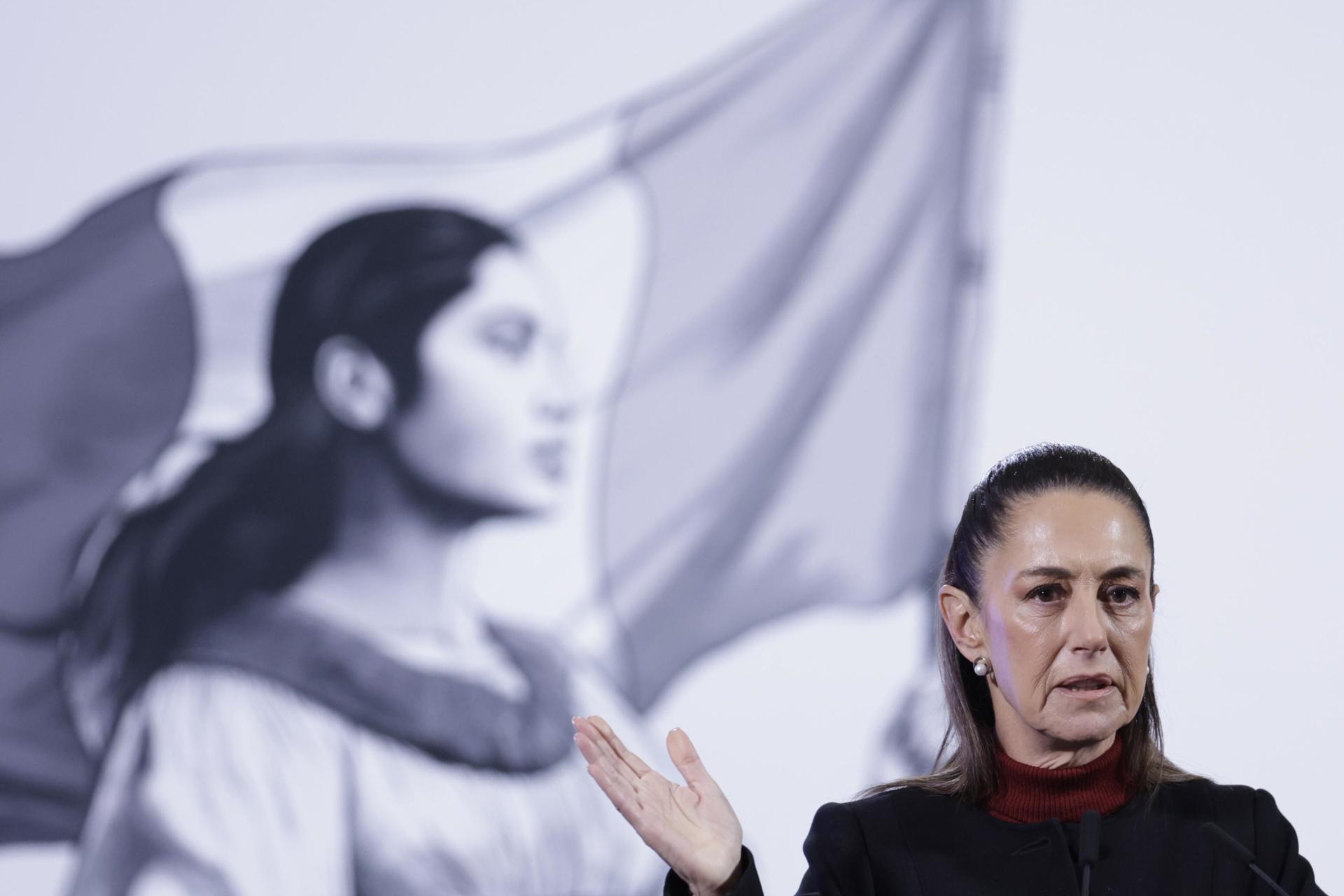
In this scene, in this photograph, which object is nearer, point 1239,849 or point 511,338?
point 1239,849

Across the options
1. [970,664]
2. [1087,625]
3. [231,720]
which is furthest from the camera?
[231,720]

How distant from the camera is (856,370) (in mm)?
3047

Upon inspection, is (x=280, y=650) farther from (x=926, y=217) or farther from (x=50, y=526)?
(x=926, y=217)

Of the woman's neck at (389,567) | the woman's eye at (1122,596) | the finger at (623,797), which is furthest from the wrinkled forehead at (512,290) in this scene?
the woman's eye at (1122,596)

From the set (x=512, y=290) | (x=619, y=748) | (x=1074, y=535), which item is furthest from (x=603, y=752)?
(x=512, y=290)

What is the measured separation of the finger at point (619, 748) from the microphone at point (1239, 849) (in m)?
0.64

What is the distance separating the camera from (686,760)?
1.67 meters

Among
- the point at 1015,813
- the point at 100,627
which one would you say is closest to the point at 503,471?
the point at 100,627

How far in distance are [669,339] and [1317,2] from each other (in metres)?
1.69

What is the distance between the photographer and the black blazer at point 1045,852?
5.22ft

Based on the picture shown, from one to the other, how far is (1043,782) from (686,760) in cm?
43

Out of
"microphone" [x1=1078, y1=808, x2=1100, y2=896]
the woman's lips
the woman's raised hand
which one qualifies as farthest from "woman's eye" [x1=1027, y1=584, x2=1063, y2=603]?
the woman's raised hand

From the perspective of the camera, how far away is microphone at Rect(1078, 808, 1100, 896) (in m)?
1.47

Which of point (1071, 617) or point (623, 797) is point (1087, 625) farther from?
point (623, 797)
